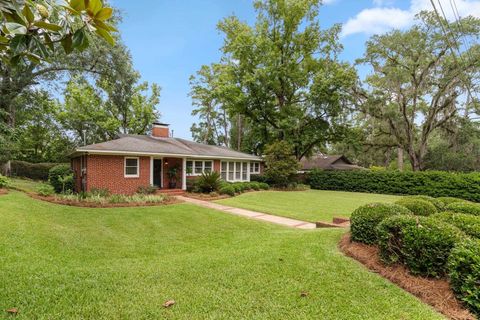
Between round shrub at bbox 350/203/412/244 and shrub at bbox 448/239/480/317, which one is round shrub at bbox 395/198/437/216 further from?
shrub at bbox 448/239/480/317

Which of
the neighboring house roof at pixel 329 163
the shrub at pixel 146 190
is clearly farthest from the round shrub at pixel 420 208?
the neighboring house roof at pixel 329 163

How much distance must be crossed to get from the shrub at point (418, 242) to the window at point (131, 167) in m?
12.4

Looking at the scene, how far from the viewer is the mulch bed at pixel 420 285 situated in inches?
115

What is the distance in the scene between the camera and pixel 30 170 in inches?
866

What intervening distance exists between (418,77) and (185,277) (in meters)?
24.6

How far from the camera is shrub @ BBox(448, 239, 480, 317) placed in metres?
2.78

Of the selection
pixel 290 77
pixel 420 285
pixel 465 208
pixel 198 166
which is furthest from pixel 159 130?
pixel 420 285

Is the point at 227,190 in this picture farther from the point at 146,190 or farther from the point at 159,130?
the point at 159,130

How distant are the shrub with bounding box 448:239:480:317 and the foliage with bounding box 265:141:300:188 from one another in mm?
17720

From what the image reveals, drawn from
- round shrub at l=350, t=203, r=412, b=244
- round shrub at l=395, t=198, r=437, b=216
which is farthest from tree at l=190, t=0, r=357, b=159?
round shrub at l=350, t=203, r=412, b=244

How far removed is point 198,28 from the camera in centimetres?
1295

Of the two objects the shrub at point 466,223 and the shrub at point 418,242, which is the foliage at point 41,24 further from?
the shrub at point 466,223

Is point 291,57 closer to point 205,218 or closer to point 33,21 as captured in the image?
point 205,218

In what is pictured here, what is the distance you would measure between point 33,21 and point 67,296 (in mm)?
3004
